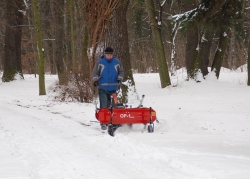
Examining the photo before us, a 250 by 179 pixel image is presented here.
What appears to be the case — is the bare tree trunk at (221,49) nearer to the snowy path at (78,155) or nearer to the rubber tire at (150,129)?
the rubber tire at (150,129)

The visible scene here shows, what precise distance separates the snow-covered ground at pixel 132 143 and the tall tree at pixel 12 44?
10.9 m

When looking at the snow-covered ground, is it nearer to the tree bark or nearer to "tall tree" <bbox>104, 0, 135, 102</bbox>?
"tall tree" <bbox>104, 0, 135, 102</bbox>

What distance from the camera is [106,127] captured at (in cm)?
844

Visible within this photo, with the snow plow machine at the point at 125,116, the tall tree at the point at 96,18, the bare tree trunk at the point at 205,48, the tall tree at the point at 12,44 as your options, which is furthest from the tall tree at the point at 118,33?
the tall tree at the point at 12,44

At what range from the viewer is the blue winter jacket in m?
8.62

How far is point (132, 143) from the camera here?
6.65 meters

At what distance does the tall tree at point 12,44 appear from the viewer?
72.4ft

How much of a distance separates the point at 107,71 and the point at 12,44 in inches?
622

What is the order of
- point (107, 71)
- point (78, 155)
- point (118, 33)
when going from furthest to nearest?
point (118, 33) → point (107, 71) → point (78, 155)

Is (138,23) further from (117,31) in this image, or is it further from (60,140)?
(60,140)

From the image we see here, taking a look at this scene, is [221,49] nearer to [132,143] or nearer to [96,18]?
[96,18]

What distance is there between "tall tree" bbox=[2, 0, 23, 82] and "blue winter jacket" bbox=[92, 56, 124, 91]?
49.1ft

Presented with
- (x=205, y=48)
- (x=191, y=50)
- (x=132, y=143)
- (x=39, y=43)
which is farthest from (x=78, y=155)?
(x=205, y=48)

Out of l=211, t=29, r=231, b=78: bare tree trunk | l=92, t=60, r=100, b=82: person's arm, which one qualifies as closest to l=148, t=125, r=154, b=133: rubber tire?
l=92, t=60, r=100, b=82: person's arm
